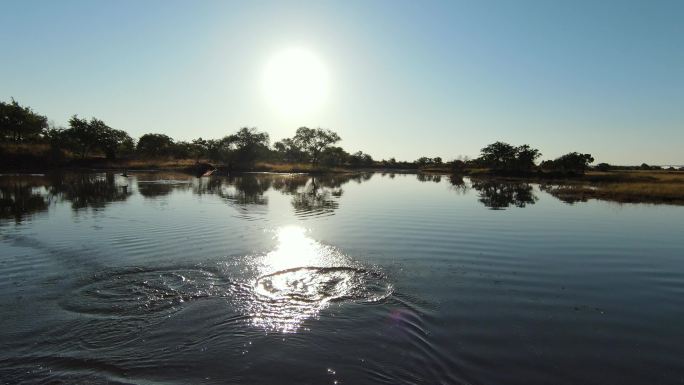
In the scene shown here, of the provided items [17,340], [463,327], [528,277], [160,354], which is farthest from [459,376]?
[17,340]

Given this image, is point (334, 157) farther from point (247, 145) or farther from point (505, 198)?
point (505, 198)

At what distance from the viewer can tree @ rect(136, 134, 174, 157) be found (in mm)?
139375

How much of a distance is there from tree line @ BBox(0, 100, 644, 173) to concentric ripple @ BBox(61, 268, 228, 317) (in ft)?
354

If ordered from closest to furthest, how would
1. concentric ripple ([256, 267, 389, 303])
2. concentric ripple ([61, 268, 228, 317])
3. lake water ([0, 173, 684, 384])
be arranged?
lake water ([0, 173, 684, 384])
concentric ripple ([61, 268, 228, 317])
concentric ripple ([256, 267, 389, 303])

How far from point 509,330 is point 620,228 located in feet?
76.1

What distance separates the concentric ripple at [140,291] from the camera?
10.5 meters

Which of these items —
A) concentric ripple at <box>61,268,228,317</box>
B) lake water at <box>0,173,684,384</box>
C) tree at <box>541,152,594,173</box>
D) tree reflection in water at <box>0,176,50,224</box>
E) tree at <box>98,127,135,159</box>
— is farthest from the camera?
tree at <box>98,127,135,159</box>

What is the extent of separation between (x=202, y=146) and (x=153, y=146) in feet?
58.7

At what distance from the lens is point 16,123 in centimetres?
10288

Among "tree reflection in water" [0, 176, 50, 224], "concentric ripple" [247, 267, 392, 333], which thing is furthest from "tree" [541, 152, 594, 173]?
"tree reflection in water" [0, 176, 50, 224]

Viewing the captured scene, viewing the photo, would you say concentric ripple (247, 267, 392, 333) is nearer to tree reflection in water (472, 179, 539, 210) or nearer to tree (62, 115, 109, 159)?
tree reflection in water (472, 179, 539, 210)

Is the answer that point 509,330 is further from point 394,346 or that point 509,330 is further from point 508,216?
point 508,216

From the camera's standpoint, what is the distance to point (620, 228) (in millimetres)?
27047

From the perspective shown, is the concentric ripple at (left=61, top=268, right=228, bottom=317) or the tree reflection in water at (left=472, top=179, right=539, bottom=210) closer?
the concentric ripple at (left=61, top=268, right=228, bottom=317)
